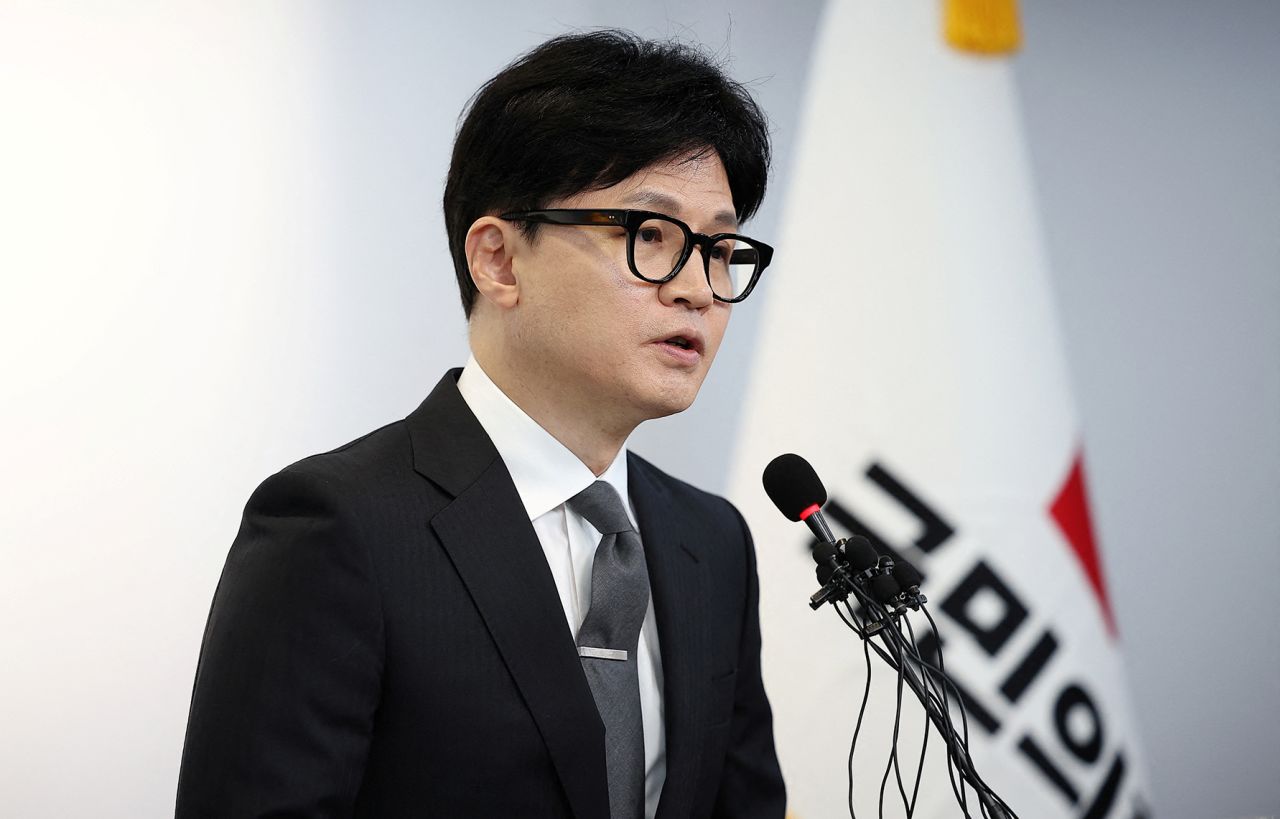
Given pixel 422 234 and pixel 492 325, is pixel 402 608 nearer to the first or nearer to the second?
pixel 492 325

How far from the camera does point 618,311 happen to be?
1.36m

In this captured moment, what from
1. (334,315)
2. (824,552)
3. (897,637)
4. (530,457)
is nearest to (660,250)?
(530,457)

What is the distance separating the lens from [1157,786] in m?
2.71

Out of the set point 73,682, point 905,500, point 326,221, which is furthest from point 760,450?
point 73,682

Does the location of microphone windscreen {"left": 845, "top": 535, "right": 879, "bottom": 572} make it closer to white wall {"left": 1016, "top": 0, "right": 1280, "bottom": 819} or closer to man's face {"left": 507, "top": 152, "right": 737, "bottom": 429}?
man's face {"left": 507, "top": 152, "right": 737, "bottom": 429}

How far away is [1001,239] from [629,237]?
157 cm

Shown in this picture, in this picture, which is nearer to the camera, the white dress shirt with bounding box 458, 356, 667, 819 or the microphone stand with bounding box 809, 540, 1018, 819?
the microphone stand with bounding box 809, 540, 1018, 819

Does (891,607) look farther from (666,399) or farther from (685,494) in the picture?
(685,494)

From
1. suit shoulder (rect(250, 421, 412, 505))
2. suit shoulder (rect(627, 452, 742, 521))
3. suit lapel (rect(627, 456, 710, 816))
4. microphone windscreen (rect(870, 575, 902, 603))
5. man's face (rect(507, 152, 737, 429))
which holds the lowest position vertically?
suit lapel (rect(627, 456, 710, 816))

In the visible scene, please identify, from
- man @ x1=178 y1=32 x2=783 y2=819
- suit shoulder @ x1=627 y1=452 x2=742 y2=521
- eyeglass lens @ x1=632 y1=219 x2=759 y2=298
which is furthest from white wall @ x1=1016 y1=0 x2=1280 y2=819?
eyeglass lens @ x1=632 y1=219 x2=759 y2=298

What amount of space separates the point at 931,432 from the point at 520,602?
151cm

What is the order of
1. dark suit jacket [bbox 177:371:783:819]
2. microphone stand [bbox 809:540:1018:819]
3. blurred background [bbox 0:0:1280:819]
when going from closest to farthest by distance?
microphone stand [bbox 809:540:1018:819] → dark suit jacket [bbox 177:371:783:819] → blurred background [bbox 0:0:1280:819]

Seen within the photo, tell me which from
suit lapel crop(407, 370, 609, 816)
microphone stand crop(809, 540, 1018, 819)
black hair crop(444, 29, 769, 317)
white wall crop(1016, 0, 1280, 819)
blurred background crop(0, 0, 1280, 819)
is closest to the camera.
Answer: microphone stand crop(809, 540, 1018, 819)

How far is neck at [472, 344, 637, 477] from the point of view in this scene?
1.43 meters
